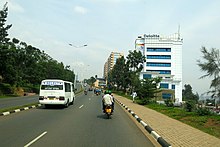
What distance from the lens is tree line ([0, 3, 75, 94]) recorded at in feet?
128

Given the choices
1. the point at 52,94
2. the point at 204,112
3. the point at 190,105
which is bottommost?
the point at 204,112

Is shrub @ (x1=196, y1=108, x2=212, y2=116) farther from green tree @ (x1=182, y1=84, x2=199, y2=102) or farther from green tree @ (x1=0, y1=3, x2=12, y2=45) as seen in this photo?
green tree @ (x1=0, y1=3, x2=12, y2=45)

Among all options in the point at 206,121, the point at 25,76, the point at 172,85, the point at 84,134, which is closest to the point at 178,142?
the point at 84,134

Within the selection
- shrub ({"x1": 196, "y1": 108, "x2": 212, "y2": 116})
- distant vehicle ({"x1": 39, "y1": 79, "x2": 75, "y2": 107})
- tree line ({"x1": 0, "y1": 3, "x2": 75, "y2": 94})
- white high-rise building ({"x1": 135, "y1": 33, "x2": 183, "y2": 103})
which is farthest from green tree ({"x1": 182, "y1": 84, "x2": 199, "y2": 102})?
tree line ({"x1": 0, "y1": 3, "x2": 75, "y2": 94})

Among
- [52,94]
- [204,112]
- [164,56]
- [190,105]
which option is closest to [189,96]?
[190,105]

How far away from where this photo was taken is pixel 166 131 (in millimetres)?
10773

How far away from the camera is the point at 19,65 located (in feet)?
183

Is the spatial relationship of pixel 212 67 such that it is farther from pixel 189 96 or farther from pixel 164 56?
pixel 164 56

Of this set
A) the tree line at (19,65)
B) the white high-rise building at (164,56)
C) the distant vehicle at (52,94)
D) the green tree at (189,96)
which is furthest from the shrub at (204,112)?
the white high-rise building at (164,56)

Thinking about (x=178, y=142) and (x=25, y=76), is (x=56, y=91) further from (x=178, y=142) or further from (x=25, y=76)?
(x=25, y=76)

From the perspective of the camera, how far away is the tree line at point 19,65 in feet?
128

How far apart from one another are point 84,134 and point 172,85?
2629 inches

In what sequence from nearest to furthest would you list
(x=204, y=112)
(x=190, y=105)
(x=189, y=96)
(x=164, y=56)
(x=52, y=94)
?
(x=204, y=112) < (x=190, y=105) < (x=52, y=94) < (x=189, y=96) < (x=164, y=56)

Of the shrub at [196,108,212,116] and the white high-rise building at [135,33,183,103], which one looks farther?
the white high-rise building at [135,33,183,103]
